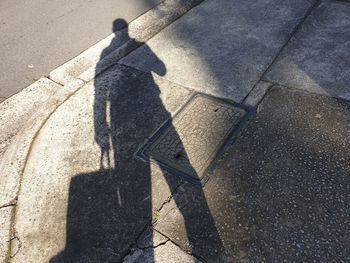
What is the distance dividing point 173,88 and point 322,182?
6.12 ft

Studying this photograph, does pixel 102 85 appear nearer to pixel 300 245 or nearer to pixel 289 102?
pixel 289 102

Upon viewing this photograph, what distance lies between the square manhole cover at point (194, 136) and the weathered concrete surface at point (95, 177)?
128 mm

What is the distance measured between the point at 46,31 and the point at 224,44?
2.89m

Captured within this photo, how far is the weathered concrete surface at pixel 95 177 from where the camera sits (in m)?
2.51

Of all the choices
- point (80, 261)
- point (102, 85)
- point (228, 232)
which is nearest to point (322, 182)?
point (228, 232)

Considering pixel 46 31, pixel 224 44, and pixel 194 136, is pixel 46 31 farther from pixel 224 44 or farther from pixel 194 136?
pixel 194 136

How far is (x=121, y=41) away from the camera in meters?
4.65

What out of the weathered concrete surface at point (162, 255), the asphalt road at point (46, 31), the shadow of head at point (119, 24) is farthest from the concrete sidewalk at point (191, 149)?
the shadow of head at point (119, 24)

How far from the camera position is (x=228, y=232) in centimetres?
240

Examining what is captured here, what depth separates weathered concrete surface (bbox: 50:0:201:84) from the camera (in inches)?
167

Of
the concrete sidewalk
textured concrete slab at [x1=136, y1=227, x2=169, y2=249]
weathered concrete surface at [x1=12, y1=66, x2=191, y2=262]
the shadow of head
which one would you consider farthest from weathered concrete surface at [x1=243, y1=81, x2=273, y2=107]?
the shadow of head

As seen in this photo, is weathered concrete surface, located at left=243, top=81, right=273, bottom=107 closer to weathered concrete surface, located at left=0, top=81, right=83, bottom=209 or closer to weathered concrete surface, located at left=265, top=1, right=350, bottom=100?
weathered concrete surface, located at left=265, top=1, right=350, bottom=100

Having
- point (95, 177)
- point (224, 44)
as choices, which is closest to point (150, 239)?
point (95, 177)

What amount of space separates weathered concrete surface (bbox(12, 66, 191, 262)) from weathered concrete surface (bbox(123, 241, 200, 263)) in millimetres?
114
